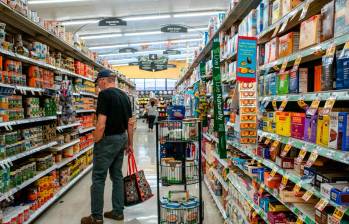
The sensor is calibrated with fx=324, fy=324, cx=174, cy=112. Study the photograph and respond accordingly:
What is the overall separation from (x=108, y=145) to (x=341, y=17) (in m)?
2.90

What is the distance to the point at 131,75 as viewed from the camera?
1236 inches

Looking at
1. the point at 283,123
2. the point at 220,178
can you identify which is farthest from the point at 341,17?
the point at 220,178

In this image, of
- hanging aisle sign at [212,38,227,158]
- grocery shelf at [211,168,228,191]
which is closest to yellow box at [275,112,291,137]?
hanging aisle sign at [212,38,227,158]

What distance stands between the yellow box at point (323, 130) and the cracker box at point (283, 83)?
0.52 metres

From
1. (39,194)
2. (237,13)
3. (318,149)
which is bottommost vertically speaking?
(39,194)

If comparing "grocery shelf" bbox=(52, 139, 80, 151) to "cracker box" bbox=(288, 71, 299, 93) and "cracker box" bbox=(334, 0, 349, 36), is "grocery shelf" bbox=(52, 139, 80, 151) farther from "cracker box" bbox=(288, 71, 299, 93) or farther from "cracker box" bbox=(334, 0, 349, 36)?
"cracker box" bbox=(334, 0, 349, 36)

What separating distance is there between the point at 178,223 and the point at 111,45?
1770cm

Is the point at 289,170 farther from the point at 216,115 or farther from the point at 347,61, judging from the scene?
the point at 216,115

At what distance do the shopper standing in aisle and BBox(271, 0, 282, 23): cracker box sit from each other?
209 cm

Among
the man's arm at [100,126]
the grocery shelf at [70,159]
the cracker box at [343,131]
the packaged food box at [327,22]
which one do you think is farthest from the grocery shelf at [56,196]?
the packaged food box at [327,22]

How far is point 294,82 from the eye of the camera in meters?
2.10

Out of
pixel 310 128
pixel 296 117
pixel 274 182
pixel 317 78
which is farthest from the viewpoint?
pixel 274 182

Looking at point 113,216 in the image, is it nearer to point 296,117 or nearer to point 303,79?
point 296,117

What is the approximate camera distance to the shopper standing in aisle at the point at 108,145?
3762 mm
